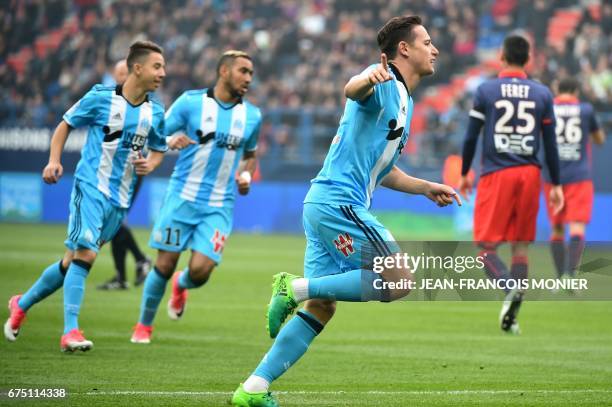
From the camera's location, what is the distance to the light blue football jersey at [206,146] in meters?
9.71

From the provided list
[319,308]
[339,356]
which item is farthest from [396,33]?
[339,356]

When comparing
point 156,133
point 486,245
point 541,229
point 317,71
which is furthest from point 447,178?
point 156,133

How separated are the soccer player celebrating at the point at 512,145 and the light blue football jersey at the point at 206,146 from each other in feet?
7.44

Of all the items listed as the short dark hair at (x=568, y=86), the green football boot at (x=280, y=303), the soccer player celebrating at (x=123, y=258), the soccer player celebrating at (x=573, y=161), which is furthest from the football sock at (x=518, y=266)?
the soccer player celebrating at (x=123, y=258)

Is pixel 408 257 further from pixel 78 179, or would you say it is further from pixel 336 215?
pixel 78 179

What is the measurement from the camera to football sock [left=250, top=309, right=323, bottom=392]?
19.3 feet

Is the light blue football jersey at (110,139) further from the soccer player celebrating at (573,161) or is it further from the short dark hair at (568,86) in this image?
the soccer player celebrating at (573,161)

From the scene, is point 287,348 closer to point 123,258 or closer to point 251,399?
point 251,399

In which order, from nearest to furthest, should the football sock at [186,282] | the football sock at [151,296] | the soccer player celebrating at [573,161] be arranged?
1. the football sock at [151,296]
2. the football sock at [186,282]
3. the soccer player celebrating at [573,161]

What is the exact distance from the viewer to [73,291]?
333 inches

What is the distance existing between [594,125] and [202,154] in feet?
18.9

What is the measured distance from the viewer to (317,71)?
28297 millimetres

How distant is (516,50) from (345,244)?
515cm

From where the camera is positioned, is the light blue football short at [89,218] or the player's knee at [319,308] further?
the light blue football short at [89,218]
